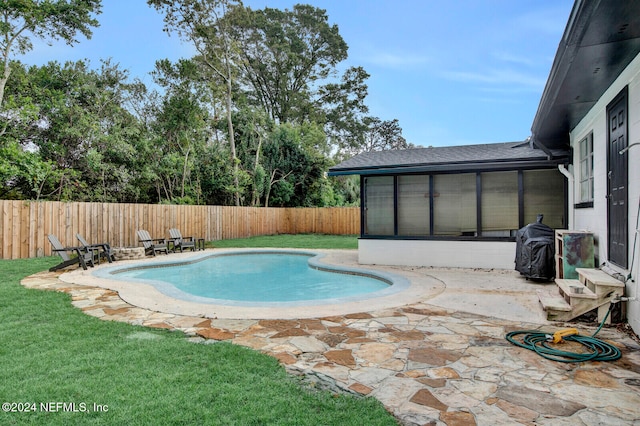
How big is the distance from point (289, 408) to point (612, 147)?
4459 millimetres

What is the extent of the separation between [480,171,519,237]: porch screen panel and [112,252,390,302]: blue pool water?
275cm

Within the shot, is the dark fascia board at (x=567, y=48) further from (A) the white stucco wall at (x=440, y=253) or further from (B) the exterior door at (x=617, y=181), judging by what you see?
(A) the white stucco wall at (x=440, y=253)

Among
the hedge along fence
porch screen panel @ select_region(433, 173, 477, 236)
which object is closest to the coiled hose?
porch screen panel @ select_region(433, 173, 477, 236)

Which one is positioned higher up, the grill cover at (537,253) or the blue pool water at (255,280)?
the grill cover at (537,253)

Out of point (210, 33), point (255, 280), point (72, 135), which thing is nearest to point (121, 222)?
point (72, 135)

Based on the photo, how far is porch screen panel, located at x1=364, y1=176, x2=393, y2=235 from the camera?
8422 millimetres

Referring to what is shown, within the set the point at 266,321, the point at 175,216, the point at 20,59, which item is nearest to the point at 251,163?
the point at 175,216

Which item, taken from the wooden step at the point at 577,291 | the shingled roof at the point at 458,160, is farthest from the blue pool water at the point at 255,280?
the wooden step at the point at 577,291

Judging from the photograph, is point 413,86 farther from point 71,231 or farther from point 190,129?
point 71,231

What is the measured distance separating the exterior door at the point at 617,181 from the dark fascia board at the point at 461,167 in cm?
282

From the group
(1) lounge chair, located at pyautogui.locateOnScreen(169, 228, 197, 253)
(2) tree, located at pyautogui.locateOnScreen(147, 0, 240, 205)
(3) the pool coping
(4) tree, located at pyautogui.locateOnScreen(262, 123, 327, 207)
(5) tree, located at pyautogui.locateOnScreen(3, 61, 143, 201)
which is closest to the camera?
(3) the pool coping

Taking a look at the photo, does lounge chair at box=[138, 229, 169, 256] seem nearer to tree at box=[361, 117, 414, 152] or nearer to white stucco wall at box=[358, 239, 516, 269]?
white stucco wall at box=[358, 239, 516, 269]

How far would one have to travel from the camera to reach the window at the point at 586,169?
545cm

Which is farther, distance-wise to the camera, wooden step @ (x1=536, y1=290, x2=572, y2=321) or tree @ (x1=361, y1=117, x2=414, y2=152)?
tree @ (x1=361, y1=117, x2=414, y2=152)
